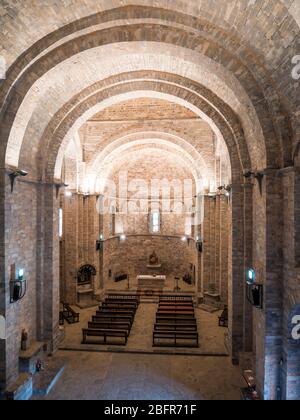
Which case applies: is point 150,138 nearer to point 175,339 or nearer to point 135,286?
point 135,286

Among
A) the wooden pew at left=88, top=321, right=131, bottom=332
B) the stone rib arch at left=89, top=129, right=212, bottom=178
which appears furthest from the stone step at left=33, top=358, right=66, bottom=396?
the stone rib arch at left=89, top=129, right=212, bottom=178

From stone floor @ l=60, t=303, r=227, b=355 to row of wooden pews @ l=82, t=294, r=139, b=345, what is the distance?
0.40 m

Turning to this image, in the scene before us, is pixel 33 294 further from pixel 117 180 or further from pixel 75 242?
pixel 117 180

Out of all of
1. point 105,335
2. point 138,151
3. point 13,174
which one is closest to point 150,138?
point 138,151

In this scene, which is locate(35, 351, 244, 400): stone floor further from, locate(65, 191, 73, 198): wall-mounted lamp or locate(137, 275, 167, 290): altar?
Answer: locate(65, 191, 73, 198): wall-mounted lamp

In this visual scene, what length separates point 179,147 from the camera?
60.2 feet

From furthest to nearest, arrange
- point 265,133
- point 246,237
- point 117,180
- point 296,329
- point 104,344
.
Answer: point 117,180, point 104,344, point 246,237, point 265,133, point 296,329

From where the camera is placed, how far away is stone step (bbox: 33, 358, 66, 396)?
9227 millimetres

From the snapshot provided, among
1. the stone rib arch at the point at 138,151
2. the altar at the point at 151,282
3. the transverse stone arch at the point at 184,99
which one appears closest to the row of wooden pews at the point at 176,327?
the altar at the point at 151,282

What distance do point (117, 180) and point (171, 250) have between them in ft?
26.3

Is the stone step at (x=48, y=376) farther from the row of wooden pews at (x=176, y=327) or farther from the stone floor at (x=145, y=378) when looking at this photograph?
the row of wooden pews at (x=176, y=327)

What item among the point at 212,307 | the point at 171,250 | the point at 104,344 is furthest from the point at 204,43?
the point at 171,250

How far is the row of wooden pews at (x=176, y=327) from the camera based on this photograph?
1261 cm

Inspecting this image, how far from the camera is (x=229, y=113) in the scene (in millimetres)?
10844
